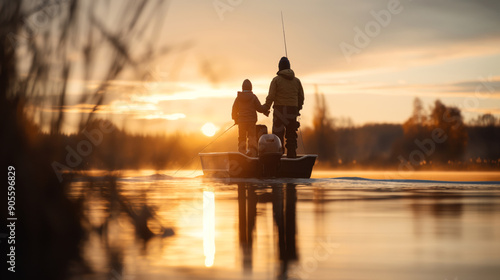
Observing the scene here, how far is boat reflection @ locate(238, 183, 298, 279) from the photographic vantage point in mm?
5993

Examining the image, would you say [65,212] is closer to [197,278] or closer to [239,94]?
[197,278]

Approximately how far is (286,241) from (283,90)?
50.2 ft

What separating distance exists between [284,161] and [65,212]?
16.0 m

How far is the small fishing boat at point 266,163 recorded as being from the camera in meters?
21.1

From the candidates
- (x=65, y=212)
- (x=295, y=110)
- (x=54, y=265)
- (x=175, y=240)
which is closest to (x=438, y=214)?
(x=175, y=240)

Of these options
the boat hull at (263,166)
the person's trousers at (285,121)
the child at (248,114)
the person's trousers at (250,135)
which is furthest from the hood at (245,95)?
the boat hull at (263,166)

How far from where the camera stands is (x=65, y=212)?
7.00 meters

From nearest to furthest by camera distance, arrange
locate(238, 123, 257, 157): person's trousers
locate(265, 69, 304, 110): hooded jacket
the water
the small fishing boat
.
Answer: the water → the small fishing boat → locate(265, 69, 304, 110): hooded jacket → locate(238, 123, 257, 157): person's trousers

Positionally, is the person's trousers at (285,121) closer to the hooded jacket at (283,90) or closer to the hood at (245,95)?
the hooded jacket at (283,90)

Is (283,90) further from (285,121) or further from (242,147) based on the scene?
(242,147)

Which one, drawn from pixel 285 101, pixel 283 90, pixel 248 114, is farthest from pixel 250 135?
pixel 283 90

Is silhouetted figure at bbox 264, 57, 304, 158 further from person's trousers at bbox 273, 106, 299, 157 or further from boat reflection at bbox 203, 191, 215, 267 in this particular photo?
boat reflection at bbox 203, 191, 215, 267

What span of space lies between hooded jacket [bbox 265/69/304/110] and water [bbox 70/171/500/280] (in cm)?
1117

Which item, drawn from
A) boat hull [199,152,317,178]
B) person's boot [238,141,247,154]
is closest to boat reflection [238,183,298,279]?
boat hull [199,152,317,178]
